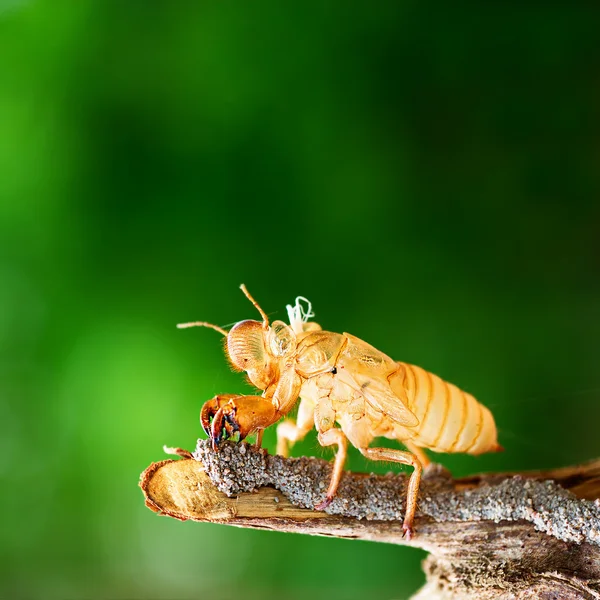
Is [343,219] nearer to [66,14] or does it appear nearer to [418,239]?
[418,239]

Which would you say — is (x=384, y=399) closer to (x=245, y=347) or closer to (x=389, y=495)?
(x=389, y=495)

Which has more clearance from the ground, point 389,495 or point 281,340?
point 281,340

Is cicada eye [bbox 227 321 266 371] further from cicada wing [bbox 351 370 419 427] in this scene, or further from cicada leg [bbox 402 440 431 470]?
cicada leg [bbox 402 440 431 470]

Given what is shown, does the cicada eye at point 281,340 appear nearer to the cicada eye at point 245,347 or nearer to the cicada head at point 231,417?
the cicada eye at point 245,347

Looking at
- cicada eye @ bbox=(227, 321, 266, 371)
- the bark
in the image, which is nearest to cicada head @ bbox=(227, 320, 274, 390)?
cicada eye @ bbox=(227, 321, 266, 371)

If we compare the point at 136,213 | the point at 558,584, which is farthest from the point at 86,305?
the point at 558,584

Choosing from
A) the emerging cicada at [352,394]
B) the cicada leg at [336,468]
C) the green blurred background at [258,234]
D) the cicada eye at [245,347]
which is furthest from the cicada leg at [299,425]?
the green blurred background at [258,234]

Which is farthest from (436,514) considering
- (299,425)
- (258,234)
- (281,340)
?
(258,234)

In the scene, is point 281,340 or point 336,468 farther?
point 281,340
